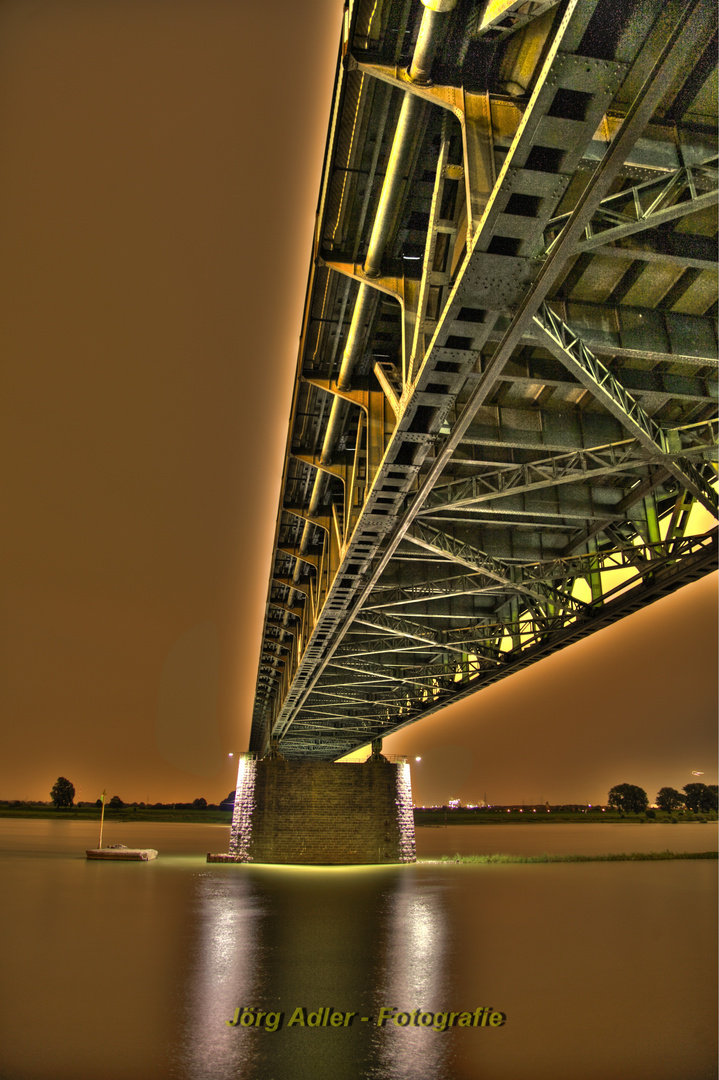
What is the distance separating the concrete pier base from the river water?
14004 millimetres

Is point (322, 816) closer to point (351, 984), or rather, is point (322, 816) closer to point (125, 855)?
point (125, 855)

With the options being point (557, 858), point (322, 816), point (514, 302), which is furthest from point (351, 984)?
point (557, 858)

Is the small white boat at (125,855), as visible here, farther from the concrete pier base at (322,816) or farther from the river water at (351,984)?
the river water at (351,984)

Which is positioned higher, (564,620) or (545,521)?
(545,521)

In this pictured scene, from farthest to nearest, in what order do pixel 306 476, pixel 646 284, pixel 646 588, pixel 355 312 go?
pixel 306 476 < pixel 646 588 < pixel 355 312 < pixel 646 284

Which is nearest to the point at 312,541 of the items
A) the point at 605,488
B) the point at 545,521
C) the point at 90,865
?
the point at 545,521

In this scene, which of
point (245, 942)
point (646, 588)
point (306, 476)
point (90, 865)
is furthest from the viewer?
Result: point (90, 865)

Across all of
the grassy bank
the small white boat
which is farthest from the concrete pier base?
the grassy bank

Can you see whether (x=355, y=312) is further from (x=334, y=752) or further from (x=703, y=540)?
(x=334, y=752)

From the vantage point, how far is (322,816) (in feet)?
136

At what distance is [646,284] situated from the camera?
10.4 metres

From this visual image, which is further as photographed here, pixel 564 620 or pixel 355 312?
pixel 564 620

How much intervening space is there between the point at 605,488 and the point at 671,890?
27689 mm

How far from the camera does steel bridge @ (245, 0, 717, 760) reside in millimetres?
6383
